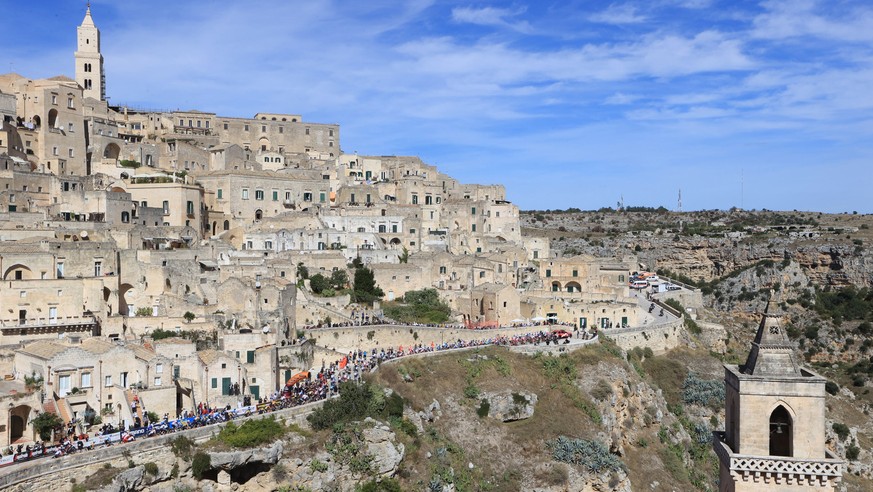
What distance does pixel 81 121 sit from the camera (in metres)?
61.8

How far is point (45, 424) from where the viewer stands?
2717 cm

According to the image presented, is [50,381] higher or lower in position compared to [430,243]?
lower

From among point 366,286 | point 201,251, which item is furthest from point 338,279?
point 201,251

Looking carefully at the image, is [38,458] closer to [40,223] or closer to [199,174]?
[40,223]

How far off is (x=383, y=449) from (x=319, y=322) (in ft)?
46.3

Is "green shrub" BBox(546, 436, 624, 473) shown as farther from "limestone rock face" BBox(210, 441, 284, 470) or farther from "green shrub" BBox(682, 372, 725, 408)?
"limestone rock face" BBox(210, 441, 284, 470)

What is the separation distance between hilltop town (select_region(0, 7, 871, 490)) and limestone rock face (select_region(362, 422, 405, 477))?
0.11 metres

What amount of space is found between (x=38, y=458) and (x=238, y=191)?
129ft

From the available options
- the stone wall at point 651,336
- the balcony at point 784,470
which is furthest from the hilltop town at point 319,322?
the stone wall at point 651,336

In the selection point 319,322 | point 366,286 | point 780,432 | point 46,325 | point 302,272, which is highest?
point 302,272

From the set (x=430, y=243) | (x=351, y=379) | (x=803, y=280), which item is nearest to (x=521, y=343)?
(x=351, y=379)

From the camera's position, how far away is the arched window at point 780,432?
17953mm

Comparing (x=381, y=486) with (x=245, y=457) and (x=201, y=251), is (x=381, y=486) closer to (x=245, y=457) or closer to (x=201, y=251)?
(x=245, y=457)

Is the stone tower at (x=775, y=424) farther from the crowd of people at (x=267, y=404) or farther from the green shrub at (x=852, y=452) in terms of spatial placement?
the green shrub at (x=852, y=452)
